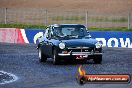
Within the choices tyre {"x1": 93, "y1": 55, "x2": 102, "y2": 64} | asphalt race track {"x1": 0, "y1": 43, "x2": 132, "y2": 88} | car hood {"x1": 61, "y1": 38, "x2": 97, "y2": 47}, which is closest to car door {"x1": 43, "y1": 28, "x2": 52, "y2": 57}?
asphalt race track {"x1": 0, "y1": 43, "x2": 132, "y2": 88}

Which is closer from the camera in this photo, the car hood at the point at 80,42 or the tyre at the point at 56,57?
the car hood at the point at 80,42

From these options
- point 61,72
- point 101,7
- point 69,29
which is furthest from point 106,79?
point 101,7

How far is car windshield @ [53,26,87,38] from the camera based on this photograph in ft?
68.1

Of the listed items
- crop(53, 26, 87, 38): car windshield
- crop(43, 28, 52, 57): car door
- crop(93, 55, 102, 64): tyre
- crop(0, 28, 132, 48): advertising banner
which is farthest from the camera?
crop(0, 28, 132, 48): advertising banner

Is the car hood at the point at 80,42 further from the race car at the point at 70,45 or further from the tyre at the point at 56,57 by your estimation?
the tyre at the point at 56,57

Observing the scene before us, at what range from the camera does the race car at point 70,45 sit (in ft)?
64.1

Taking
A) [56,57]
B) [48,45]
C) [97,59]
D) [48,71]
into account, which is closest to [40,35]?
[48,45]

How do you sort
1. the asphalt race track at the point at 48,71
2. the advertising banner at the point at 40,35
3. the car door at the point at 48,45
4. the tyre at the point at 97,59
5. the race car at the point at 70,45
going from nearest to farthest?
the asphalt race track at the point at 48,71 < the race car at the point at 70,45 < the tyre at the point at 97,59 < the car door at the point at 48,45 < the advertising banner at the point at 40,35

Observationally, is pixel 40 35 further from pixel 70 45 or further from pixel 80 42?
pixel 70 45

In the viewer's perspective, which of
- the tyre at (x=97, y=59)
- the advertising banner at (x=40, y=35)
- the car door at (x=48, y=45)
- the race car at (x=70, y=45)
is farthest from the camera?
the advertising banner at (x=40, y=35)

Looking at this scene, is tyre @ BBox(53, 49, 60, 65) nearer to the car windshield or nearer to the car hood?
the car hood

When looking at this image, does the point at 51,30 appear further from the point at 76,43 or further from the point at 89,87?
the point at 89,87

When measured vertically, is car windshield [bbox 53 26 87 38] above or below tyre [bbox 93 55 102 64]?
above

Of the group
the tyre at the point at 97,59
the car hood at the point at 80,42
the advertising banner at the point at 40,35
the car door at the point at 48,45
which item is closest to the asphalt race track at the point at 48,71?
the tyre at the point at 97,59
